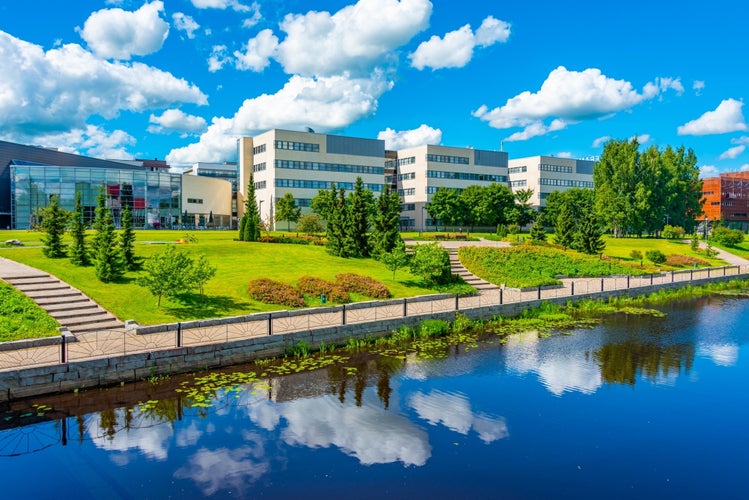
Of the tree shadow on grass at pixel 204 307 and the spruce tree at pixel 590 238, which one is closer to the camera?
the tree shadow on grass at pixel 204 307

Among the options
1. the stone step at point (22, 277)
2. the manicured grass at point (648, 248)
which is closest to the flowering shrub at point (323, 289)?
the stone step at point (22, 277)

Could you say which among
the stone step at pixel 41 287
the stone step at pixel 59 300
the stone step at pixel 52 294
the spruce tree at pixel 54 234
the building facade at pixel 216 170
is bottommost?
the stone step at pixel 59 300

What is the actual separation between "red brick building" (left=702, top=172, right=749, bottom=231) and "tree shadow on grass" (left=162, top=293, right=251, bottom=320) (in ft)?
516

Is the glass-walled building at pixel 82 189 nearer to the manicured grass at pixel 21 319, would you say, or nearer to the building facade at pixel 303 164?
the building facade at pixel 303 164

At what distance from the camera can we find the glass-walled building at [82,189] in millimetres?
81875

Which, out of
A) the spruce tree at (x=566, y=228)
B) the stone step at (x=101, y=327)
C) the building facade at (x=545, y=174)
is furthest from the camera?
the building facade at (x=545, y=174)

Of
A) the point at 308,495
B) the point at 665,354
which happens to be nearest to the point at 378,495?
the point at 308,495

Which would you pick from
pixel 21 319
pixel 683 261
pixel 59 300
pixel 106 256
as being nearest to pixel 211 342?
pixel 21 319

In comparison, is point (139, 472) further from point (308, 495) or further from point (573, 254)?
point (573, 254)

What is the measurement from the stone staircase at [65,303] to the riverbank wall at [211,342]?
70.8 inches

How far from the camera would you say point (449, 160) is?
104 m

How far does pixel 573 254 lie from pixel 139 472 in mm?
45041

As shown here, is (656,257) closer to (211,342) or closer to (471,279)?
(471,279)

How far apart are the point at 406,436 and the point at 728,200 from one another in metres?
168
